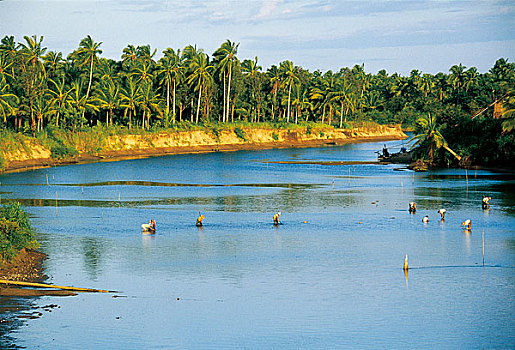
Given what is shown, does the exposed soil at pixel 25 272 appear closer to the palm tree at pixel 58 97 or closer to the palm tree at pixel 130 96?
the palm tree at pixel 58 97

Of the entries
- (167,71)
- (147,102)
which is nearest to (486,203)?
(147,102)

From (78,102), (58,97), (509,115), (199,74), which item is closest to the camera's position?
(509,115)

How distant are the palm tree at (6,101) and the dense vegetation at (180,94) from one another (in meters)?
0.21

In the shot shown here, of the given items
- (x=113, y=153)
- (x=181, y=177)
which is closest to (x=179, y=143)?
(x=113, y=153)

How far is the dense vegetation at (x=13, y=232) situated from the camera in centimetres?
3438

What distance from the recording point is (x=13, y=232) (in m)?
36.1

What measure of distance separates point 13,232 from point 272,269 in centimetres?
1373

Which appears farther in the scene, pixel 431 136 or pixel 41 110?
pixel 41 110

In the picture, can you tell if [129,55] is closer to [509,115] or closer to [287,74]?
[287,74]

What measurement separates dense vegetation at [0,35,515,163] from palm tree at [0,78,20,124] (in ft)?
0.70

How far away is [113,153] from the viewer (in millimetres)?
128000

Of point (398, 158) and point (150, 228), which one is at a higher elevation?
point (398, 158)

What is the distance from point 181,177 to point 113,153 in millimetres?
38015

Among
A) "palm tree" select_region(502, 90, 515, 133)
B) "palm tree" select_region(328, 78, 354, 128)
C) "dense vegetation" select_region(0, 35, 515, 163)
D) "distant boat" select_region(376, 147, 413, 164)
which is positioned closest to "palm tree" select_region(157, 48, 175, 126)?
"dense vegetation" select_region(0, 35, 515, 163)
